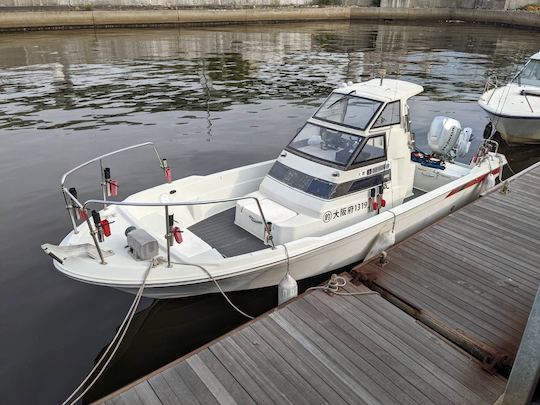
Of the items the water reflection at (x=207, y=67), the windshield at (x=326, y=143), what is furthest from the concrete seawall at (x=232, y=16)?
the windshield at (x=326, y=143)

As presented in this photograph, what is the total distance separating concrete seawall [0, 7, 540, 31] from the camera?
3575 cm

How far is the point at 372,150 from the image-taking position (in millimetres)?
7348

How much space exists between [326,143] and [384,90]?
1.59 meters

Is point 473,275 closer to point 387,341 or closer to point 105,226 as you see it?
point 387,341

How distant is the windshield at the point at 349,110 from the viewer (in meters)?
7.42

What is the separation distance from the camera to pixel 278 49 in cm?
3045

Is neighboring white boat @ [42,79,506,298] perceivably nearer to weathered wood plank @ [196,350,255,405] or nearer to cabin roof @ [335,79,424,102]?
cabin roof @ [335,79,424,102]

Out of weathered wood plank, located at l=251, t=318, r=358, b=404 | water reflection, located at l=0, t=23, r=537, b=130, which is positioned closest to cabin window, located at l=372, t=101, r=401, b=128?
weathered wood plank, located at l=251, t=318, r=358, b=404

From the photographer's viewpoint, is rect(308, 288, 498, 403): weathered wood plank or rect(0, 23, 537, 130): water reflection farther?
rect(0, 23, 537, 130): water reflection

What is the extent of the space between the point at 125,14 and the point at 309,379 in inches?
1673

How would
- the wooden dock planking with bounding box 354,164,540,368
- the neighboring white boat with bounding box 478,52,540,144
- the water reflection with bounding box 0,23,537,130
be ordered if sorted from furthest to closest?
the water reflection with bounding box 0,23,537,130 < the neighboring white boat with bounding box 478,52,540,144 < the wooden dock planking with bounding box 354,164,540,368

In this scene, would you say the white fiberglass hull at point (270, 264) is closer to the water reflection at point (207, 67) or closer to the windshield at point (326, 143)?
the windshield at point (326, 143)

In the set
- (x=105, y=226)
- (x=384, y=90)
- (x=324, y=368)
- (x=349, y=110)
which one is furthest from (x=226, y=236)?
(x=384, y=90)

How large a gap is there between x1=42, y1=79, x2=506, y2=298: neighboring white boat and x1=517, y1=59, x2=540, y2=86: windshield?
8.15 m
